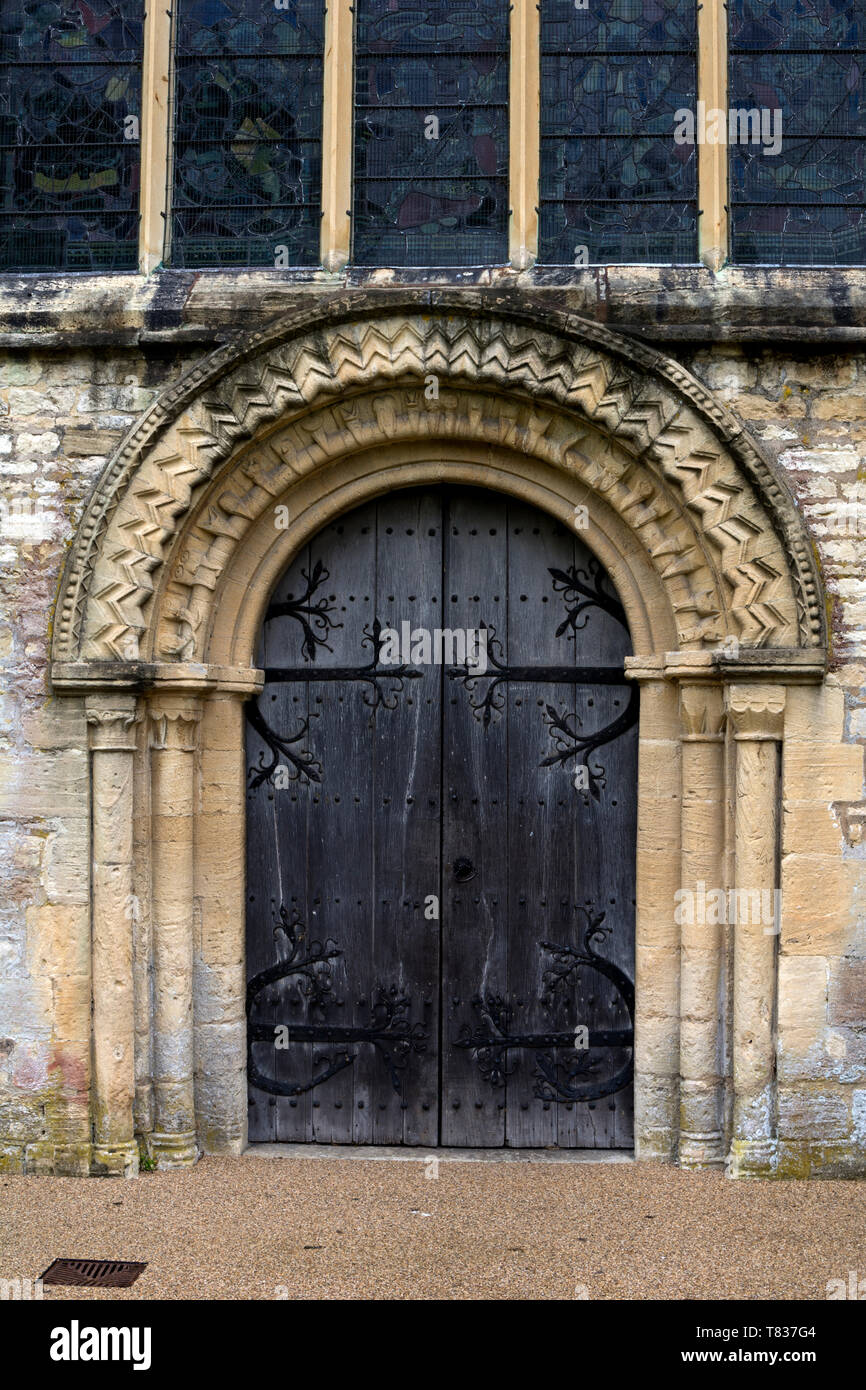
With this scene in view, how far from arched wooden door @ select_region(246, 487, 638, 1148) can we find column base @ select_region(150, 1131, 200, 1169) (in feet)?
1.23

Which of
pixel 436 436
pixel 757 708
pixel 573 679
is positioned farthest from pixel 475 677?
pixel 757 708

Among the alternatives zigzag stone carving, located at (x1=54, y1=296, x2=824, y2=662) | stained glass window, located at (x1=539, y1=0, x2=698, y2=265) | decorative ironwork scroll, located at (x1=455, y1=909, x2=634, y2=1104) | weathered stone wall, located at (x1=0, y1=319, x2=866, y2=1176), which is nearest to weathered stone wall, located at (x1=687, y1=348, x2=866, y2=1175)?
weathered stone wall, located at (x1=0, y1=319, x2=866, y2=1176)

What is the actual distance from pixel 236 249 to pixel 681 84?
1957 mm

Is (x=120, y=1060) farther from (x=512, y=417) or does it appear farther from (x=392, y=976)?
(x=512, y=417)

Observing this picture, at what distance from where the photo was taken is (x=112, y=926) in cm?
505

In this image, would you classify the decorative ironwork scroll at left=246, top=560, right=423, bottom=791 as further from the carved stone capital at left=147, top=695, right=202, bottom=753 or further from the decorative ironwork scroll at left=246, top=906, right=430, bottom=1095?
the decorative ironwork scroll at left=246, top=906, right=430, bottom=1095

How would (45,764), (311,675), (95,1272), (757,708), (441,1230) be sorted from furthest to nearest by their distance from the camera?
1. (311,675)
2. (45,764)
3. (757,708)
4. (441,1230)
5. (95,1272)

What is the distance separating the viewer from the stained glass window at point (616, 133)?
5.24 meters

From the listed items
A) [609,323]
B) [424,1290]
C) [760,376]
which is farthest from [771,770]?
[424,1290]

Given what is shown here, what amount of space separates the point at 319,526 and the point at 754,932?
7.86 feet

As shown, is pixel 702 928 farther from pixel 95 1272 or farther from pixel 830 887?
pixel 95 1272

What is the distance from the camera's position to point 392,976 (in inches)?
212

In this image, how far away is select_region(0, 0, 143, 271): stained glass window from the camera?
210 inches

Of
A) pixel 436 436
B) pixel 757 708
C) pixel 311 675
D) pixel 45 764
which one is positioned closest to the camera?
pixel 757 708
